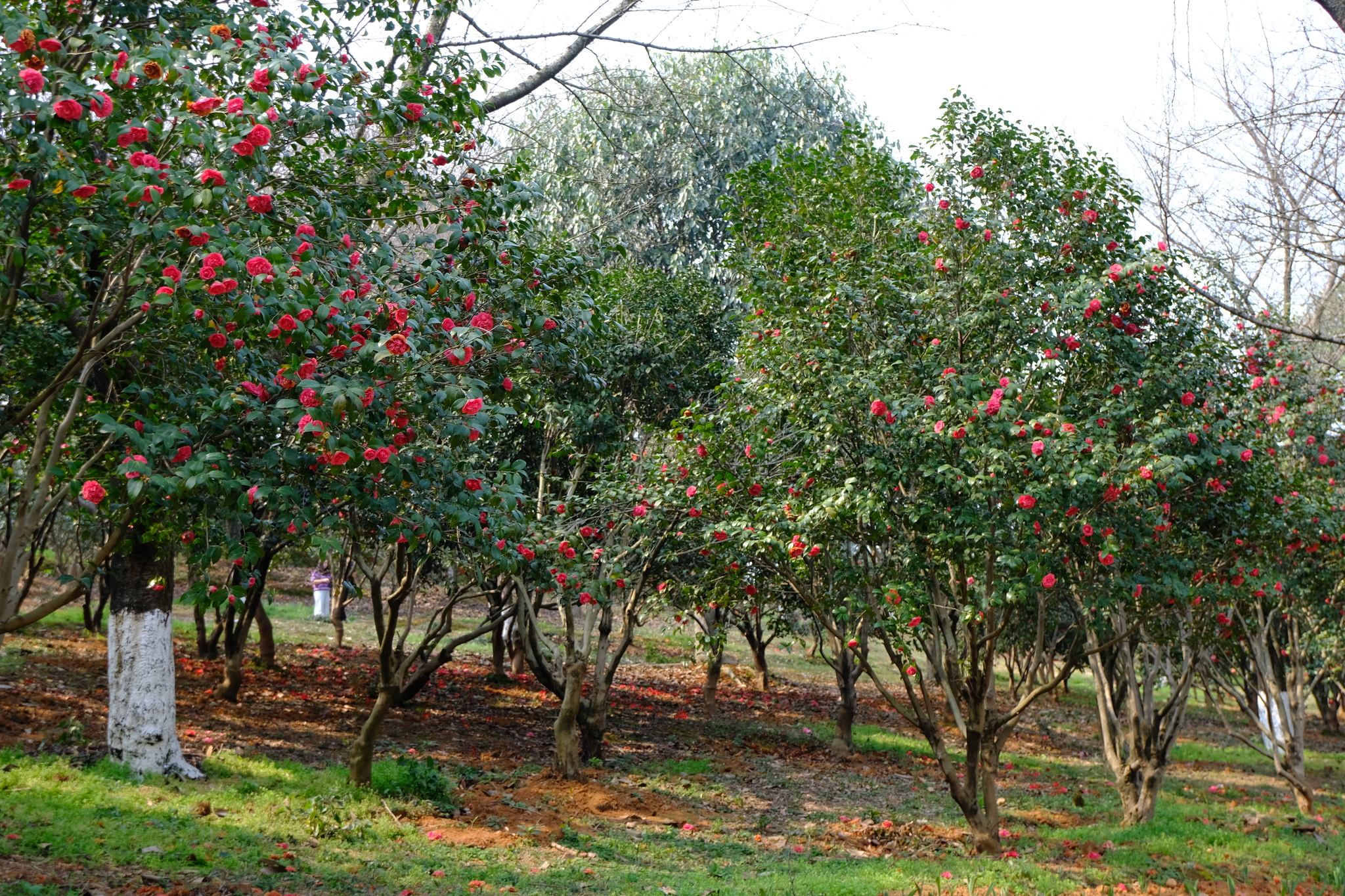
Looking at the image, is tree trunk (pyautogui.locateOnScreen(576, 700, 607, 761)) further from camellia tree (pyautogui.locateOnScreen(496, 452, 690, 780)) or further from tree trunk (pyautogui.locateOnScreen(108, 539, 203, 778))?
tree trunk (pyautogui.locateOnScreen(108, 539, 203, 778))

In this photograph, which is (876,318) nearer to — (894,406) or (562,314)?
(894,406)

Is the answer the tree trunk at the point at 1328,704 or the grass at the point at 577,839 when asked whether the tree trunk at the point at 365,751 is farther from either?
the tree trunk at the point at 1328,704

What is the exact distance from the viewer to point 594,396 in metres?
10.6

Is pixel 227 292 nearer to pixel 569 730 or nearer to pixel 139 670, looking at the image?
pixel 139 670

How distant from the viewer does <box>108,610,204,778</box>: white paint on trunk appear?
27.0ft

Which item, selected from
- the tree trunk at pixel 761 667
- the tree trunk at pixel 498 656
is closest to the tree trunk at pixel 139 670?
the tree trunk at pixel 498 656

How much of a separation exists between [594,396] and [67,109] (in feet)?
22.2

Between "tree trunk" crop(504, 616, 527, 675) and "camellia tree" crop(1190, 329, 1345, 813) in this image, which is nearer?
"camellia tree" crop(1190, 329, 1345, 813)

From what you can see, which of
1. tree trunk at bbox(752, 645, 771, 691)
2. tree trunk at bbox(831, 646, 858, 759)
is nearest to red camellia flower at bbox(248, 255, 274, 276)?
tree trunk at bbox(831, 646, 858, 759)

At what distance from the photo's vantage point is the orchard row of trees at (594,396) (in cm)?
462

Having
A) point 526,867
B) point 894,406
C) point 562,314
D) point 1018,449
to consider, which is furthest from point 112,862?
point 1018,449

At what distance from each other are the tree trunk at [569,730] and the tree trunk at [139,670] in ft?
12.4

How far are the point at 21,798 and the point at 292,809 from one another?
1847 mm

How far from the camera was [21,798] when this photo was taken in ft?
23.0
